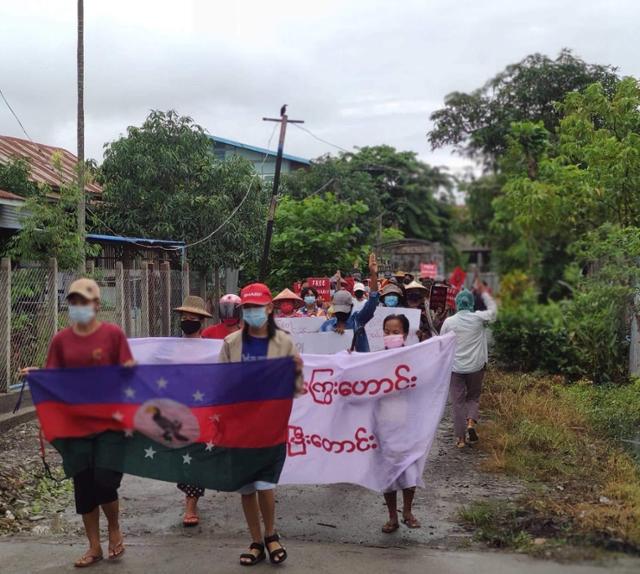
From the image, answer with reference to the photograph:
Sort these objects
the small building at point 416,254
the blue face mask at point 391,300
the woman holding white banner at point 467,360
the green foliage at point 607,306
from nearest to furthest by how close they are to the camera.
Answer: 1. the woman holding white banner at point 467,360
2. the blue face mask at point 391,300
3. the green foliage at point 607,306
4. the small building at point 416,254

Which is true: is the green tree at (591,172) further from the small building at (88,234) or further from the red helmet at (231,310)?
the red helmet at (231,310)

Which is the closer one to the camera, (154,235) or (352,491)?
(352,491)

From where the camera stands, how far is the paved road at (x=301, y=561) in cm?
461

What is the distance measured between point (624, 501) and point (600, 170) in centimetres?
825

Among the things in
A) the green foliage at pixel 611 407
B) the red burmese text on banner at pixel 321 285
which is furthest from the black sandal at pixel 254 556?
the red burmese text on banner at pixel 321 285

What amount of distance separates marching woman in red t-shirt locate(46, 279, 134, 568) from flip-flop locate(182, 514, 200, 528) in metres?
0.77

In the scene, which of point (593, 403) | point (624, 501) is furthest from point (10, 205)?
point (624, 501)

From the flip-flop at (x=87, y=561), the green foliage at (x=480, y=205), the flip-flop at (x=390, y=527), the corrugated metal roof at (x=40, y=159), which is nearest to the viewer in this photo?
the flip-flop at (x=87, y=561)

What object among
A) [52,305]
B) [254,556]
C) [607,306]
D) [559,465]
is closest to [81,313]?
[254,556]

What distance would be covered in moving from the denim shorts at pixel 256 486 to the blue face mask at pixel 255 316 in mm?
968

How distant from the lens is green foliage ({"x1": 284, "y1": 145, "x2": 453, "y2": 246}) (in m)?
28.9

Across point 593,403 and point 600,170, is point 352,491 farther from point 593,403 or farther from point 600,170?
point 600,170

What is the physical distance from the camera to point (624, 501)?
5.51 meters

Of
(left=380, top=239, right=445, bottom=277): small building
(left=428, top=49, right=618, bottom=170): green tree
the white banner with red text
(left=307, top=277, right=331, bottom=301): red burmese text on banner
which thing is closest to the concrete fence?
(left=307, top=277, right=331, bottom=301): red burmese text on banner
